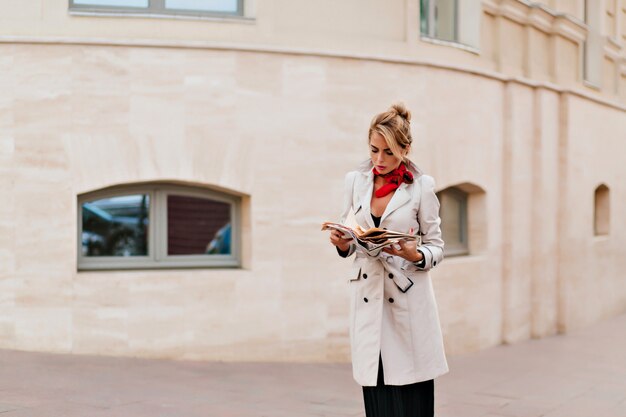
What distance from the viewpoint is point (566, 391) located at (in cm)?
879

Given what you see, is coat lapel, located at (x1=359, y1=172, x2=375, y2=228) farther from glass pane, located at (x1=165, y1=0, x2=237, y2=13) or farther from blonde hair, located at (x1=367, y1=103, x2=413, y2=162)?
glass pane, located at (x1=165, y1=0, x2=237, y2=13)

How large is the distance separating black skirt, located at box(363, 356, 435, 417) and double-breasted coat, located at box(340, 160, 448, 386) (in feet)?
0.17

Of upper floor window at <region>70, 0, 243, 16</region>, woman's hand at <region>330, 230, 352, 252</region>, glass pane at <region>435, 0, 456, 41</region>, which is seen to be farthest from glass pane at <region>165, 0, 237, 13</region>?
woman's hand at <region>330, 230, 352, 252</region>

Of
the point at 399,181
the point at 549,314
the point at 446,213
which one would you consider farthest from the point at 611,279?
the point at 399,181

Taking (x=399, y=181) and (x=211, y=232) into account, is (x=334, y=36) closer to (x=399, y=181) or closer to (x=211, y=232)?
(x=211, y=232)

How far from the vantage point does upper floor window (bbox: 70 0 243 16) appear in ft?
29.9

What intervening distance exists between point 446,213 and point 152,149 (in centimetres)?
410

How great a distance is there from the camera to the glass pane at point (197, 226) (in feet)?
31.1

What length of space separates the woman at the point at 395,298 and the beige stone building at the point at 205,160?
14.4ft

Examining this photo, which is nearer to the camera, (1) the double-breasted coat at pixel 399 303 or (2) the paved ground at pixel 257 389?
(1) the double-breasted coat at pixel 399 303

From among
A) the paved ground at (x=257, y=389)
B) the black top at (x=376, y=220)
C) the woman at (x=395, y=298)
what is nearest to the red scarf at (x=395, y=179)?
the woman at (x=395, y=298)

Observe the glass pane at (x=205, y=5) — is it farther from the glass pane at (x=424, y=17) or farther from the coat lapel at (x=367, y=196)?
the coat lapel at (x=367, y=196)

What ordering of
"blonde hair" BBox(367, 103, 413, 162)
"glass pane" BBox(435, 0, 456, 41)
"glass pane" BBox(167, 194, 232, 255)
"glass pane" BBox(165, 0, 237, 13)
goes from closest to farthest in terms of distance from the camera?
"blonde hair" BBox(367, 103, 413, 162) → "glass pane" BBox(165, 0, 237, 13) → "glass pane" BBox(167, 194, 232, 255) → "glass pane" BBox(435, 0, 456, 41)

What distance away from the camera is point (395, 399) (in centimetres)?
493
